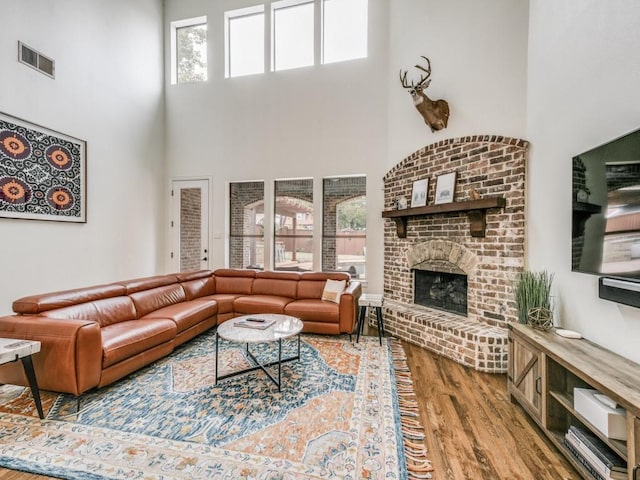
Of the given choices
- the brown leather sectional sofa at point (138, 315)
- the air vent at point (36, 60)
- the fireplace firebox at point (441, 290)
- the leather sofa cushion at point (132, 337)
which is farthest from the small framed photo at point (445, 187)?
the air vent at point (36, 60)

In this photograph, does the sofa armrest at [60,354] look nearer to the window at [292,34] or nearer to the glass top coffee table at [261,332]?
the glass top coffee table at [261,332]

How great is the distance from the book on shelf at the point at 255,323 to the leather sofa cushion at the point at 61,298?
1464 mm

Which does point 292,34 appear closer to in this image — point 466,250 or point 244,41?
point 244,41

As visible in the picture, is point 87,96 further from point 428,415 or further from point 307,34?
point 428,415

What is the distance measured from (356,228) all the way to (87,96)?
4186 mm

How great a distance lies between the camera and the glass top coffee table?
243cm

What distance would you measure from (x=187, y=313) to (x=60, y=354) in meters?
1.32

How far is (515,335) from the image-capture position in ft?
7.31

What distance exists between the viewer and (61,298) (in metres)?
2.63

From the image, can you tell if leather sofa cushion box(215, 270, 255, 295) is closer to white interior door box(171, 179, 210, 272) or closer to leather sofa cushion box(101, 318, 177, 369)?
white interior door box(171, 179, 210, 272)

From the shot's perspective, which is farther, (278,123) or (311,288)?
(278,123)

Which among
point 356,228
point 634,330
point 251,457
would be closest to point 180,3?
point 356,228

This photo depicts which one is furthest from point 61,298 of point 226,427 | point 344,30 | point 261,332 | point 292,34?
point 344,30

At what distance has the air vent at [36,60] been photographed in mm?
3191
